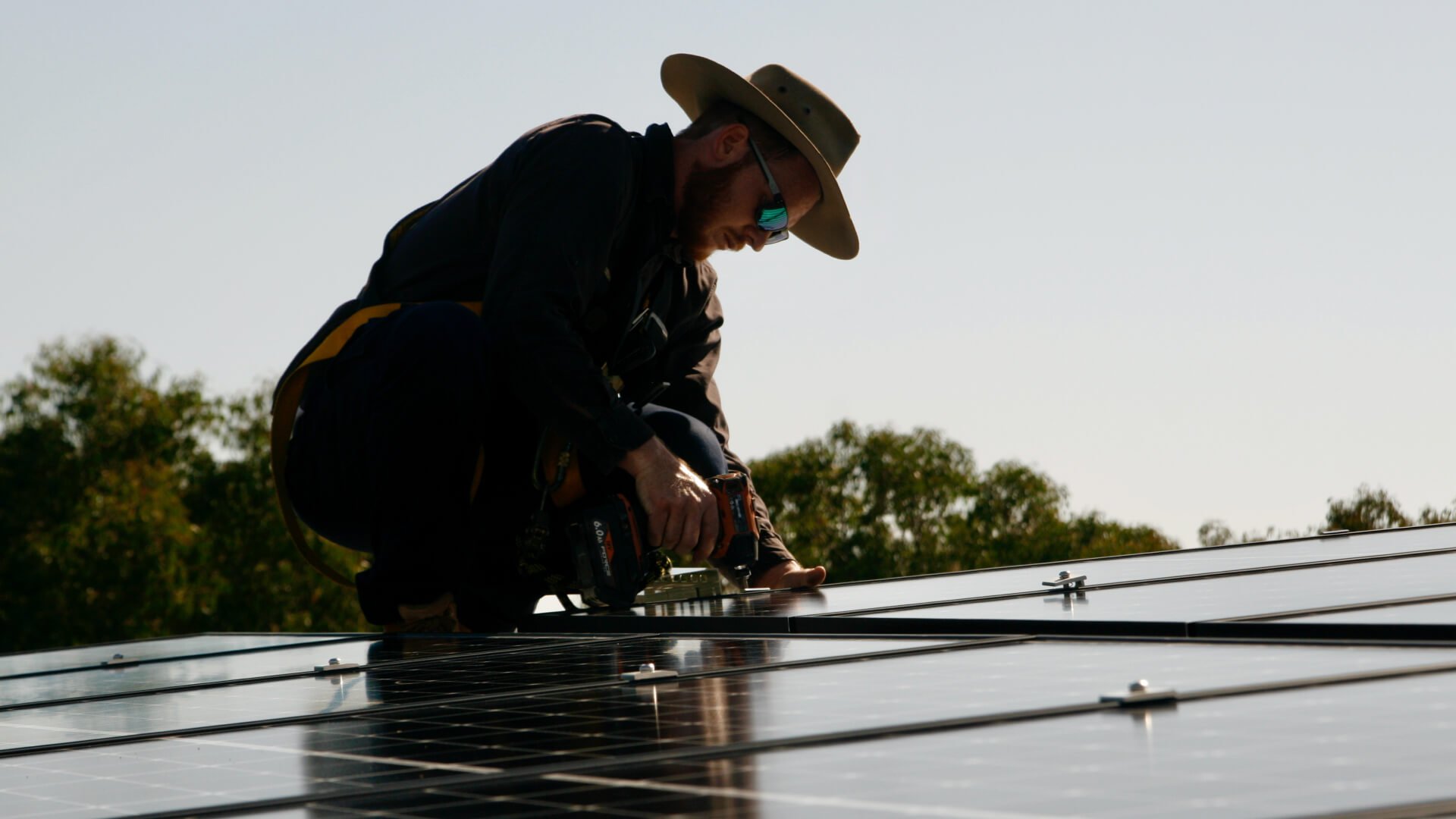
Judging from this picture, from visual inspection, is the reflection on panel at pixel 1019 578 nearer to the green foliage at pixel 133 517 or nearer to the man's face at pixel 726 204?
the man's face at pixel 726 204

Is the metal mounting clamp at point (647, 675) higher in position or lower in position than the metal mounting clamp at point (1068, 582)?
lower

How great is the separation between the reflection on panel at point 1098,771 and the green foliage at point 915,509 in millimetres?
52180

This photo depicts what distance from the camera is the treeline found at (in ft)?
152

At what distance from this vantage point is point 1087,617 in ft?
9.74

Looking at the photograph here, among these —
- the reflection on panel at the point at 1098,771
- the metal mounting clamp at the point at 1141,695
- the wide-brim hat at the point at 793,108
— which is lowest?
the reflection on panel at the point at 1098,771

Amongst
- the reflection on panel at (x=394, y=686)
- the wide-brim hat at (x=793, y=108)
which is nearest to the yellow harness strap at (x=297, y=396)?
the wide-brim hat at (x=793, y=108)

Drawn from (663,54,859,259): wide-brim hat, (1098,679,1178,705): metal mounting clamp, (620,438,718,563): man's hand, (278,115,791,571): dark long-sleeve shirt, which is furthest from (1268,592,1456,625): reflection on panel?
(663,54,859,259): wide-brim hat

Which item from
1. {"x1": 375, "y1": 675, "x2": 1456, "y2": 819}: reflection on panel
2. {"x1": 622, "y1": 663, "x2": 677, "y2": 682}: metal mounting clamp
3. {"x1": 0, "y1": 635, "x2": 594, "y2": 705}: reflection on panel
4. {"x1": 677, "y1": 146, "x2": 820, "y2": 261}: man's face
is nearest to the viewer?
{"x1": 375, "y1": 675, "x2": 1456, "y2": 819}: reflection on panel

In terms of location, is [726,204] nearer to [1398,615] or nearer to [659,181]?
[659,181]

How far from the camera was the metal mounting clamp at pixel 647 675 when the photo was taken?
2602 millimetres

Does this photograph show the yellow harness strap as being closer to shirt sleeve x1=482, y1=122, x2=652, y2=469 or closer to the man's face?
shirt sleeve x1=482, y1=122, x2=652, y2=469

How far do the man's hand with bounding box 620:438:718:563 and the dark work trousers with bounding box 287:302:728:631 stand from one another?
458 millimetres

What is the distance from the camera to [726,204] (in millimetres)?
5051

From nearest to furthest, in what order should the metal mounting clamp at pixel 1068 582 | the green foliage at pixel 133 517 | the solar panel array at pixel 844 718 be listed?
the solar panel array at pixel 844 718
the metal mounting clamp at pixel 1068 582
the green foliage at pixel 133 517
